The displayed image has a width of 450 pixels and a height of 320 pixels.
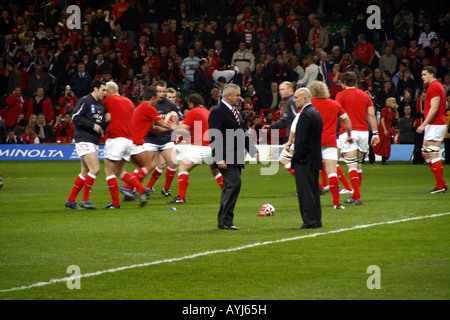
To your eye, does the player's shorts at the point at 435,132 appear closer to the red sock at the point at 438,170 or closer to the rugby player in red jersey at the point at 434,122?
the rugby player in red jersey at the point at 434,122

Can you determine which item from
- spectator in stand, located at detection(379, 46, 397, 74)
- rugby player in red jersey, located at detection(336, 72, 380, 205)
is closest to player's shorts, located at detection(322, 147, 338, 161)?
rugby player in red jersey, located at detection(336, 72, 380, 205)

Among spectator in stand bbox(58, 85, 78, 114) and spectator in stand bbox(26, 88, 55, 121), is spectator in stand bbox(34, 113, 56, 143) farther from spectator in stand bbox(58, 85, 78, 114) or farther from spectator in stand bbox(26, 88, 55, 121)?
spectator in stand bbox(58, 85, 78, 114)

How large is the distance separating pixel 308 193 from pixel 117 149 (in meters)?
4.52

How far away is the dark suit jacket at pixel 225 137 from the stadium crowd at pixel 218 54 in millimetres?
15966

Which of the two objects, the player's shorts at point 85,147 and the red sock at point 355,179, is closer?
the red sock at point 355,179

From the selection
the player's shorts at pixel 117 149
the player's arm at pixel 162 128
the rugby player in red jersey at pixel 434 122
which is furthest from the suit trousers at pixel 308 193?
the rugby player in red jersey at pixel 434 122

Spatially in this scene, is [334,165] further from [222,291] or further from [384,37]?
[384,37]

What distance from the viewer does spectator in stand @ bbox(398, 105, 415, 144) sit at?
26.4 metres

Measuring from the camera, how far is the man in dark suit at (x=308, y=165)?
34.4ft

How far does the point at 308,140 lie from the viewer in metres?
10.6

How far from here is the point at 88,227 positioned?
11.2 metres

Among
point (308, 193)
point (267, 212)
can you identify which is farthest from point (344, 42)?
point (308, 193)

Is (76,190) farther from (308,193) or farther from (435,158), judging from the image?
(435,158)

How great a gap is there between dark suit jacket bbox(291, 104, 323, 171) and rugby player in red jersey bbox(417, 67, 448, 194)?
5.02m
